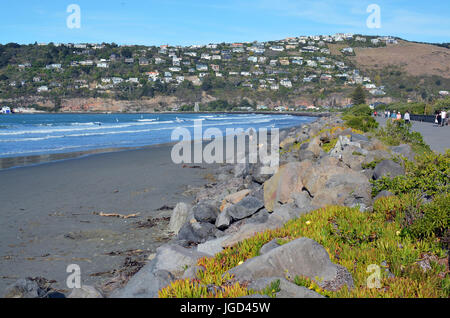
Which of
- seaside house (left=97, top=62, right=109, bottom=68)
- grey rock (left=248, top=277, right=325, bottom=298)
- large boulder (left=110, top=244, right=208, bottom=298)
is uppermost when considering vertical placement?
seaside house (left=97, top=62, right=109, bottom=68)

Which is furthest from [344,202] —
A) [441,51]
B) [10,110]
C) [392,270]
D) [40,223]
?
[441,51]

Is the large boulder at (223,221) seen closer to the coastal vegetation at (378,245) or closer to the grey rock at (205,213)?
the grey rock at (205,213)

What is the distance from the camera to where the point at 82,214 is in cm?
1102

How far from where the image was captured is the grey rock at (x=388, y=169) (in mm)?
8387

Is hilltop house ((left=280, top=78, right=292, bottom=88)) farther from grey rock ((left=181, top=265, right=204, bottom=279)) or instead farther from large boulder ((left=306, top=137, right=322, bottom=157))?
grey rock ((left=181, top=265, right=204, bottom=279))

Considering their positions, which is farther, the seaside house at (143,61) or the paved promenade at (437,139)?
the seaside house at (143,61)

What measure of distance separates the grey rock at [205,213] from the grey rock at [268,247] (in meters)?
3.83

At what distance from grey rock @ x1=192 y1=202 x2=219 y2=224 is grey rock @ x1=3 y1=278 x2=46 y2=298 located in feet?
14.7

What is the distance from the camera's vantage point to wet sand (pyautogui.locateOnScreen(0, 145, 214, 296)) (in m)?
7.52

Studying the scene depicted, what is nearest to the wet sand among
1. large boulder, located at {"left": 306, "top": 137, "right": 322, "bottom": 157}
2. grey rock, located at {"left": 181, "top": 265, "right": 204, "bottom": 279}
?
grey rock, located at {"left": 181, "top": 265, "right": 204, "bottom": 279}

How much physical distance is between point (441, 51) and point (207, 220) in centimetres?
17734

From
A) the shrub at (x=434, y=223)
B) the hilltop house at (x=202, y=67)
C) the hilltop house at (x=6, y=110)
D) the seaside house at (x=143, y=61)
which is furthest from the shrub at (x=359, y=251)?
the seaside house at (x=143, y=61)

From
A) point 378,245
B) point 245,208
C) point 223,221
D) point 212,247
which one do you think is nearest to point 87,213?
point 223,221
